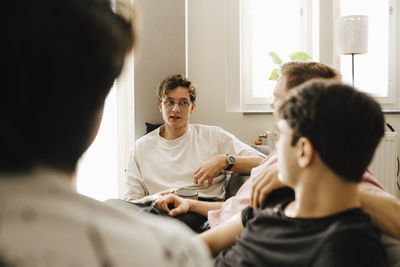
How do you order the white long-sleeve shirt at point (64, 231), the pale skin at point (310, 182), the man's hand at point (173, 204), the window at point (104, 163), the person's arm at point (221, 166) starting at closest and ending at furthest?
the white long-sleeve shirt at point (64, 231), the pale skin at point (310, 182), the man's hand at point (173, 204), the person's arm at point (221, 166), the window at point (104, 163)

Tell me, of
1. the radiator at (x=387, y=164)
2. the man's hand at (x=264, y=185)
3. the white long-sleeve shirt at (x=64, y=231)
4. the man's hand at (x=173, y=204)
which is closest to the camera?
the white long-sleeve shirt at (x=64, y=231)

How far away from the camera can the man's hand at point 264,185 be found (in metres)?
1.13

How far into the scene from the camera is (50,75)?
16.4 inches

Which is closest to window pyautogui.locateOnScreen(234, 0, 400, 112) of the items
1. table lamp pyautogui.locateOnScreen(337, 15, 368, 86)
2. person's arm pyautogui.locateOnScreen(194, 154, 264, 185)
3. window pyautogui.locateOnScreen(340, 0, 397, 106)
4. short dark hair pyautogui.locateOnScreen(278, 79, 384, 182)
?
window pyautogui.locateOnScreen(340, 0, 397, 106)

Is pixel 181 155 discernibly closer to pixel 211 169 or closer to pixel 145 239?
pixel 211 169

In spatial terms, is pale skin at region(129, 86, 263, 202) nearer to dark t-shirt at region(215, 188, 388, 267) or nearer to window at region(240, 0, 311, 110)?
dark t-shirt at region(215, 188, 388, 267)

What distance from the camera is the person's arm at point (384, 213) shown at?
0.94m

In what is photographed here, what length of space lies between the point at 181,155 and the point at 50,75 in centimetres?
210

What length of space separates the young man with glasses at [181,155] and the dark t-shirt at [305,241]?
120 centimetres

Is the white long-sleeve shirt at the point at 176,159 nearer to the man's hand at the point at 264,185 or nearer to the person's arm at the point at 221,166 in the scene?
the person's arm at the point at 221,166

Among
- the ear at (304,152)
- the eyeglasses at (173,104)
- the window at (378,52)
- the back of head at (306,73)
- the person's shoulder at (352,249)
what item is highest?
the window at (378,52)

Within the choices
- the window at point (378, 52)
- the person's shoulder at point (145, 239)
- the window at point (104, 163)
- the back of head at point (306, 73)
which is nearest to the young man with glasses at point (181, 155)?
the window at point (104, 163)

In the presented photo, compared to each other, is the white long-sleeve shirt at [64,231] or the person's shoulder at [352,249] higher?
the white long-sleeve shirt at [64,231]

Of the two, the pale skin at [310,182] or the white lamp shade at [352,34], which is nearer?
the pale skin at [310,182]
